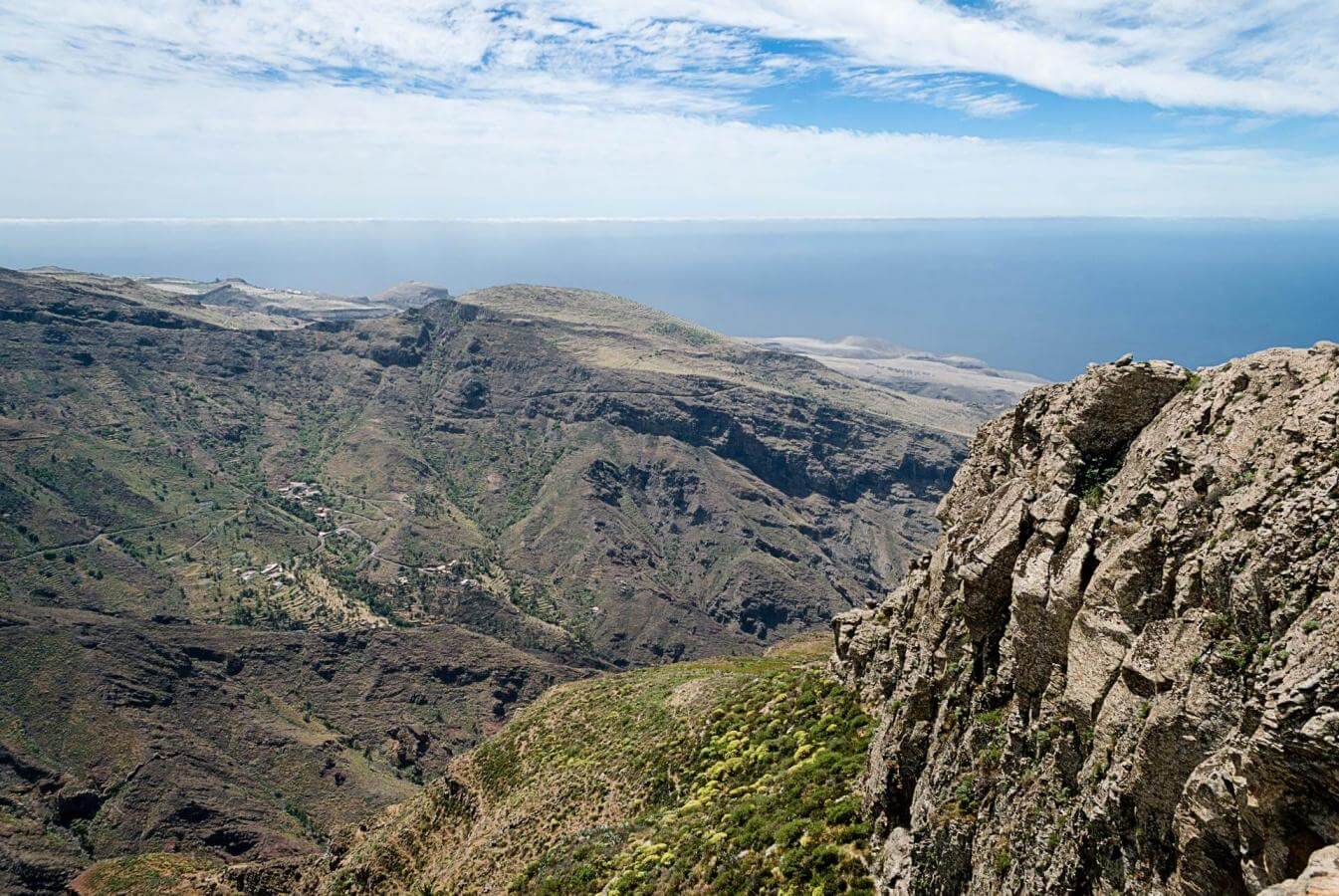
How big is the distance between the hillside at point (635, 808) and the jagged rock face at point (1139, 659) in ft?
15.4

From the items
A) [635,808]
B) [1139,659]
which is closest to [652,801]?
[635,808]

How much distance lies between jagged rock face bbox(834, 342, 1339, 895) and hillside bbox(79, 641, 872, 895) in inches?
185

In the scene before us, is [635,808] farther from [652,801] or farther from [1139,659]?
[1139,659]

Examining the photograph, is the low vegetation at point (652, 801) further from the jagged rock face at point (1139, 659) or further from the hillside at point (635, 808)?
the jagged rock face at point (1139, 659)

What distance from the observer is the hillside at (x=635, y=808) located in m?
27.9

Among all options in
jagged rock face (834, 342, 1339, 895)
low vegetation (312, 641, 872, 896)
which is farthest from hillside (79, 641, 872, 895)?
jagged rock face (834, 342, 1339, 895)

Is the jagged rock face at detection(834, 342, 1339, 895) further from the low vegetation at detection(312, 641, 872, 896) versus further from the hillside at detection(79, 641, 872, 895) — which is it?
the hillside at detection(79, 641, 872, 895)

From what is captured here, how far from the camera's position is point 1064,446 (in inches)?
857

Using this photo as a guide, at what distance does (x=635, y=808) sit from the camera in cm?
4100

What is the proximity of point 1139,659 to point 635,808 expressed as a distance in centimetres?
3205

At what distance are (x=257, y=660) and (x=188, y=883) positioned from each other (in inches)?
3602

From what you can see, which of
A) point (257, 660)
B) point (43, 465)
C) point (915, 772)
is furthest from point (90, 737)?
point (915, 772)

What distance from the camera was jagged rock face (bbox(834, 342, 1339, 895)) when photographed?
1220 cm

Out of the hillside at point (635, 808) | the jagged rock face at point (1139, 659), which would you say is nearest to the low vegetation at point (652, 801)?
the hillside at point (635, 808)
